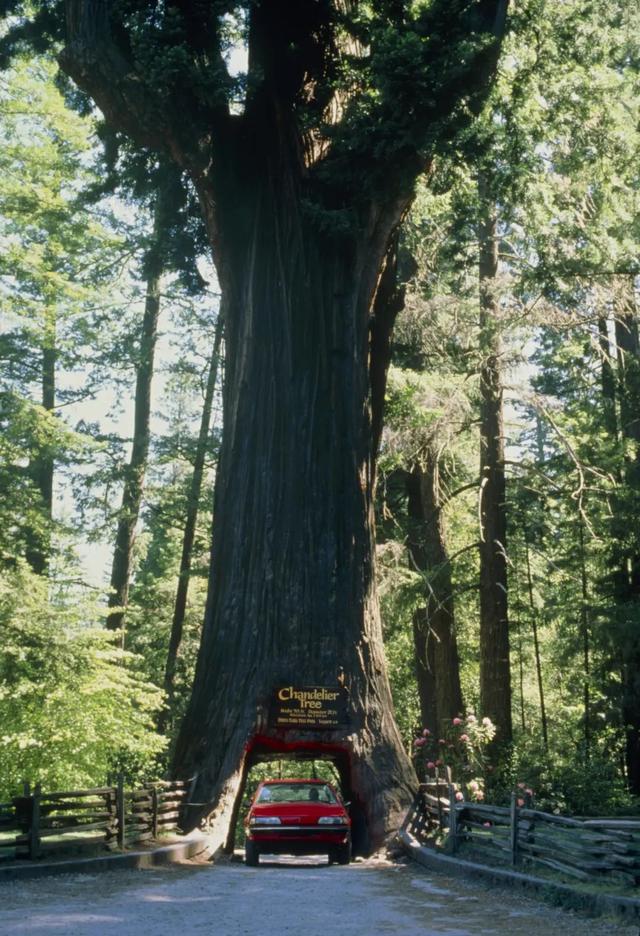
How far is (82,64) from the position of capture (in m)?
16.9

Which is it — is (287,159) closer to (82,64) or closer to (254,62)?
(254,62)

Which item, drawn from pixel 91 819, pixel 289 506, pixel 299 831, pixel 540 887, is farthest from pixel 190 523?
pixel 540 887

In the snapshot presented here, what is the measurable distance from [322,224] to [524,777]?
10368 mm

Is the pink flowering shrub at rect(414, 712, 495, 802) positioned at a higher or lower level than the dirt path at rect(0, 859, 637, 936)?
higher

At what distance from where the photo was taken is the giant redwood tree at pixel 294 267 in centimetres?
1628

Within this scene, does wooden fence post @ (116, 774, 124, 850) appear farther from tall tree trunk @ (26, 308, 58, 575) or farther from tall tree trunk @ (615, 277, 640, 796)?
tall tree trunk @ (615, 277, 640, 796)

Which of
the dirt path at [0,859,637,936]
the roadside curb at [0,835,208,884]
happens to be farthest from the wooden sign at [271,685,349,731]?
the dirt path at [0,859,637,936]

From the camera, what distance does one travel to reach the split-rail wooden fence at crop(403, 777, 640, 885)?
1023 cm

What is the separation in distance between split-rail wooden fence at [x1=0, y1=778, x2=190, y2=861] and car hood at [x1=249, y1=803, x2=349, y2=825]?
1151mm

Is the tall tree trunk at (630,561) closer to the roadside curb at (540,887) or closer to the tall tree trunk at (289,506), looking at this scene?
the tall tree trunk at (289,506)

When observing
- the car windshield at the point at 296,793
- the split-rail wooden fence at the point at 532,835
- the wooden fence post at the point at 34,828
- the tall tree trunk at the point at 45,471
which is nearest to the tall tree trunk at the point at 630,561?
the split-rail wooden fence at the point at 532,835

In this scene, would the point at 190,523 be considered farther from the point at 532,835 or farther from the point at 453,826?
the point at 532,835

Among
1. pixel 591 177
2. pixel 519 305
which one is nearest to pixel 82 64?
pixel 591 177

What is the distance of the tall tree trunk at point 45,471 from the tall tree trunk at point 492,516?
938 centimetres
